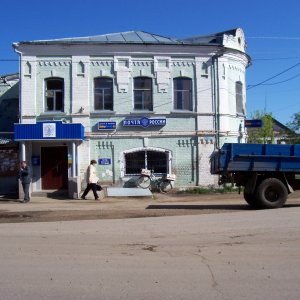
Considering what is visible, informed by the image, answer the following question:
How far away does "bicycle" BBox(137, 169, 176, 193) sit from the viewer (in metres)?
22.2

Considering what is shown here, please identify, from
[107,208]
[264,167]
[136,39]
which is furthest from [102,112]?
[264,167]

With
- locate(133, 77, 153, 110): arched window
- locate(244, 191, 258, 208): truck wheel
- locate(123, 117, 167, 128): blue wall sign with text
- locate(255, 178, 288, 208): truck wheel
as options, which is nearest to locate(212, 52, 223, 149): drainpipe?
locate(123, 117, 167, 128): blue wall sign with text

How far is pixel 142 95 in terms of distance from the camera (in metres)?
22.6

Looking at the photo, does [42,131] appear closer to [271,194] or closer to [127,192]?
[127,192]

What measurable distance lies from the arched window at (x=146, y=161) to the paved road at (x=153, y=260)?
10606 millimetres

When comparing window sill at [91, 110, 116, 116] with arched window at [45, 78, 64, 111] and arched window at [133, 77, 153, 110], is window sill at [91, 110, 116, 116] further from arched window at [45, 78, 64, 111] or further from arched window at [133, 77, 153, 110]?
arched window at [45, 78, 64, 111]

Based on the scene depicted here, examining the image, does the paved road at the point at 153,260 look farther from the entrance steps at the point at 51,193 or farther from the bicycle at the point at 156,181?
the bicycle at the point at 156,181

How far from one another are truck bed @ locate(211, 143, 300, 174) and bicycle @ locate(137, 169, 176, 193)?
714 centimetres

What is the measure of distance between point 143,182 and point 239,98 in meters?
6.56

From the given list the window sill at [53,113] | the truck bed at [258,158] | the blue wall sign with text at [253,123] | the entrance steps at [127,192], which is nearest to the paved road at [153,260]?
the truck bed at [258,158]

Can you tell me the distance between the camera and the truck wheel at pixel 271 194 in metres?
14.9

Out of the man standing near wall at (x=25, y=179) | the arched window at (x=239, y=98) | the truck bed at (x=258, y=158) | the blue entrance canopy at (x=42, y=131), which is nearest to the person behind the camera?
the truck bed at (x=258, y=158)

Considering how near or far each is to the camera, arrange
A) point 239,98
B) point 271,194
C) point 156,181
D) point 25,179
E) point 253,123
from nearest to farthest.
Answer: point 271,194 < point 25,179 < point 156,181 < point 253,123 < point 239,98

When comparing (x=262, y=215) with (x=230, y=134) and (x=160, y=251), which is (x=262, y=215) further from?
(x=230, y=134)
